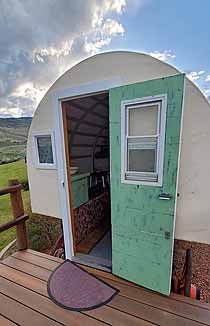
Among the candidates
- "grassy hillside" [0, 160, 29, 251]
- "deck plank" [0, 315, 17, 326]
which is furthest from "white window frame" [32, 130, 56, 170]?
"grassy hillside" [0, 160, 29, 251]

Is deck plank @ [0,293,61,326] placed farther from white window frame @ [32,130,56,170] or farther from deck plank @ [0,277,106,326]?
white window frame @ [32,130,56,170]

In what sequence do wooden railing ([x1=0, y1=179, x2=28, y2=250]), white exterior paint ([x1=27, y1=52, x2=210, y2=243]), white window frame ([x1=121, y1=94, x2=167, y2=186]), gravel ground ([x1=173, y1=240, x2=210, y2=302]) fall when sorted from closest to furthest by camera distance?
white window frame ([x1=121, y1=94, x2=167, y2=186]) → white exterior paint ([x1=27, y1=52, x2=210, y2=243]) → wooden railing ([x1=0, y1=179, x2=28, y2=250]) → gravel ground ([x1=173, y1=240, x2=210, y2=302])

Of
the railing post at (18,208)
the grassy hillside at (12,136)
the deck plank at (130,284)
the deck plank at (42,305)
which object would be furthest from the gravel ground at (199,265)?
the grassy hillside at (12,136)

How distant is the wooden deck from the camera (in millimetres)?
1539

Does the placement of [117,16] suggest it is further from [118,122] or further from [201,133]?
[201,133]

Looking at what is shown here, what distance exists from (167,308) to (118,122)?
1841 mm

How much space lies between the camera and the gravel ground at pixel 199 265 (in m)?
2.87

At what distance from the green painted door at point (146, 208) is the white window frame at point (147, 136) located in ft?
0.09

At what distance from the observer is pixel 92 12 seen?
2416 mm

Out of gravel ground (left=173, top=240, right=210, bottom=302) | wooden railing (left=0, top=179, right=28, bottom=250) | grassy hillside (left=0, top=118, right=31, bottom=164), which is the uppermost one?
grassy hillside (left=0, top=118, right=31, bottom=164)

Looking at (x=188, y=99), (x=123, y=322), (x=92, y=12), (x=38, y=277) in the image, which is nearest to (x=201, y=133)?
(x=188, y=99)

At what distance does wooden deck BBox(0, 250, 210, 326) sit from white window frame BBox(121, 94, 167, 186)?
1152 millimetres

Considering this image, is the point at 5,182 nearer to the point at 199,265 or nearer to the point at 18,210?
the point at 18,210

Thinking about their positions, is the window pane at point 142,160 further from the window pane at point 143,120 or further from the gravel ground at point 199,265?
the gravel ground at point 199,265
